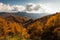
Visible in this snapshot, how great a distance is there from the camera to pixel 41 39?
98.2 metres

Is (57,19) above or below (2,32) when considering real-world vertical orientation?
above

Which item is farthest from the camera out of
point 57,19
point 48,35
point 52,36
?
point 57,19

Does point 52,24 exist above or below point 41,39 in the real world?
above

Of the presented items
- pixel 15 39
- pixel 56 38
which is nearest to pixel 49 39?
pixel 56 38

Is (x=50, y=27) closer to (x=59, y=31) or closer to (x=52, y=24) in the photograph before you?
(x=52, y=24)

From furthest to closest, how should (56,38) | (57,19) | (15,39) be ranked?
(57,19)
(56,38)
(15,39)

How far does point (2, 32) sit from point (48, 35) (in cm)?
2830

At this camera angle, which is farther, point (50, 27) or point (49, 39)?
point (50, 27)

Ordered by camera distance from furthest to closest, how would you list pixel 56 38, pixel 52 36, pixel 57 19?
pixel 57 19, pixel 52 36, pixel 56 38

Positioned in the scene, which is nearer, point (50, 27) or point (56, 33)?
point (56, 33)

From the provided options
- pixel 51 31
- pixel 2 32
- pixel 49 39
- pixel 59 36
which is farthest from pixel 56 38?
pixel 2 32

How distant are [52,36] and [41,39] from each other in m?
12.9

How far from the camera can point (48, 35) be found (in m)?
92.7

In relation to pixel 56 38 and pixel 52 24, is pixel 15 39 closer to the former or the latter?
pixel 56 38
